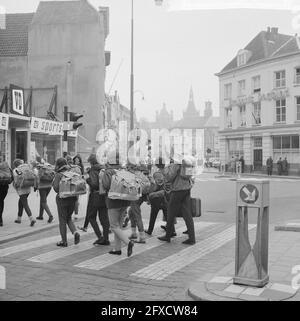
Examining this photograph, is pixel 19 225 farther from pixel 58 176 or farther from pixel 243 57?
pixel 243 57

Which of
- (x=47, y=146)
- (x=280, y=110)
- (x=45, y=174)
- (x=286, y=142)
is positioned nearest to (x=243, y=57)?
(x=280, y=110)

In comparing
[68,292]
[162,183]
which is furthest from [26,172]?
[68,292]

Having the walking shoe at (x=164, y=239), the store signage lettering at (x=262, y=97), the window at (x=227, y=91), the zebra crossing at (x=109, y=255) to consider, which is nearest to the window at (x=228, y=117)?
the store signage lettering at (x=262, y=97)

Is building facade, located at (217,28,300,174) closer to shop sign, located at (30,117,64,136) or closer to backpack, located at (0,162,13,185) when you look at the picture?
shop sign, located at (30,117,64,136)

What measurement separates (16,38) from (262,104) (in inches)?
802

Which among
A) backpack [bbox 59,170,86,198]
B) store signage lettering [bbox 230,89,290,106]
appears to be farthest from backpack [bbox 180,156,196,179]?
store signage lettering [bbox 230,89,290,106]

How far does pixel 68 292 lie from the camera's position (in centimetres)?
520

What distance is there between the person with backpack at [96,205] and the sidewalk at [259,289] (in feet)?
6.46

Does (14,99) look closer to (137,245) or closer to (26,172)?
(26,172)

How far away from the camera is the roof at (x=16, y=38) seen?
34631 millimetres

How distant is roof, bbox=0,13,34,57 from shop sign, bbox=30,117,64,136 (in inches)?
558

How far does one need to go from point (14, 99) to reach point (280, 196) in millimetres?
11587

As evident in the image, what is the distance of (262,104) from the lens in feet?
128

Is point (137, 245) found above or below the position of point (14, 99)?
below
